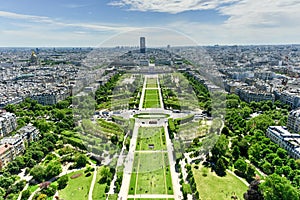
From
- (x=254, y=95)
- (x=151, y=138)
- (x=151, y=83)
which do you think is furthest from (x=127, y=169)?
(x=151, y=83)

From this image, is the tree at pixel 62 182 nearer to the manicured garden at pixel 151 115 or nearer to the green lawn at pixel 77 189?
the green lawn at pixel 77 189

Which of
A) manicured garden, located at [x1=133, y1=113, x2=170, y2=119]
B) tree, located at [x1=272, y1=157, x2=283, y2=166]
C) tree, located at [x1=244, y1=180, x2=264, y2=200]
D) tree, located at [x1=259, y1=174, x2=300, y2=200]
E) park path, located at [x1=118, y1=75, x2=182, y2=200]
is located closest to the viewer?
tree, located at [x1=259, y1=174, x2=300, y2=200]

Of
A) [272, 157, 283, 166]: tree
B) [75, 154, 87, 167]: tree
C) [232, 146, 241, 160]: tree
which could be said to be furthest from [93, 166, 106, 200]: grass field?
[272, 157, 283, 166]: tree

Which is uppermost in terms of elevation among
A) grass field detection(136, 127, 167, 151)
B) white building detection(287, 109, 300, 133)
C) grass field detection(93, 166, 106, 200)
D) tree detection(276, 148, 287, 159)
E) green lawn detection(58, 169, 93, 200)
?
white building detection(287, 109, 300, 133)

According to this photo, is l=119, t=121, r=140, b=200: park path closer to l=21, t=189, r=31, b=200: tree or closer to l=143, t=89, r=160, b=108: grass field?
l=21, t=189, r=31, b=200: tree

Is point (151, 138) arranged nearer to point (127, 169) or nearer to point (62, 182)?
point (127, 169)

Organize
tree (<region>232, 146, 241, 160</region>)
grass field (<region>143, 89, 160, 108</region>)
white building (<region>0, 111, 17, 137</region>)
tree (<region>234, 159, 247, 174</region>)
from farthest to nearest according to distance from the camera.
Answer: grass field (<region>143, 89, 160, 108</region>)
white building (<region>0, 111, 17, 137</region>)
tree (<region>232, 146, 241, 160</region>)
tree (<region>234, 159, 247, 174</region>)

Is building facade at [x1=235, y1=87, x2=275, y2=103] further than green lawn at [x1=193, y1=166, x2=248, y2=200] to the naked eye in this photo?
Yes
